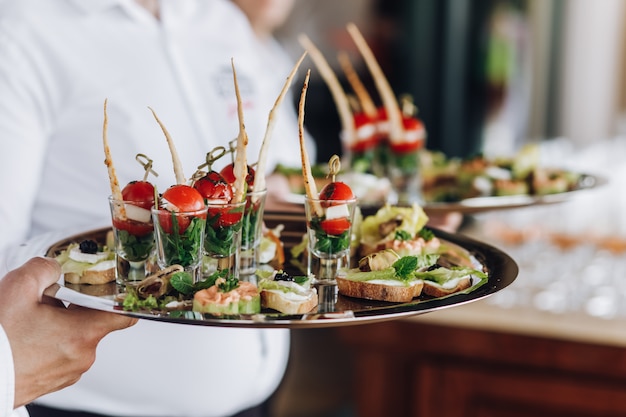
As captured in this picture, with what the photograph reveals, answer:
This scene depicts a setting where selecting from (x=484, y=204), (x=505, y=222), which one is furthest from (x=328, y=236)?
(x=505, y=222)

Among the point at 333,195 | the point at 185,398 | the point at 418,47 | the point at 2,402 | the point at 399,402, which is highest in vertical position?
the point at 418,47

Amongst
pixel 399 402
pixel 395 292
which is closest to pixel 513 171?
pixel 399 402

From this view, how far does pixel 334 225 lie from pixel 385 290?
0.17 m

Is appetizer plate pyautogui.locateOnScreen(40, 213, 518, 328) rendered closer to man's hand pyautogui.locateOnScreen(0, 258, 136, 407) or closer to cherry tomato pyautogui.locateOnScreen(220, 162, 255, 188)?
man's hand pyautogui.locateOnScreen(0, 258, 136, 407)

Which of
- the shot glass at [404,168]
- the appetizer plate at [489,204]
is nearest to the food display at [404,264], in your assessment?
the appetizer plate at [489,204]

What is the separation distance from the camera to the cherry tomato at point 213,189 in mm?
1298

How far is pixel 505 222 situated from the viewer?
3.20 m

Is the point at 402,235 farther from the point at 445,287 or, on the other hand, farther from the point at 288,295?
the point at 288,295

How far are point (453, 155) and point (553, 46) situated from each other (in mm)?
951

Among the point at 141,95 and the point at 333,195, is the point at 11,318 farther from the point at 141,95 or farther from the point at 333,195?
the point at 141,95

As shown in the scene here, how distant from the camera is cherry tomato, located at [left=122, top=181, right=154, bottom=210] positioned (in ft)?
4.26

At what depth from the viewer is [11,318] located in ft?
3.67

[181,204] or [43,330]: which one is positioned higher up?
[181,204]

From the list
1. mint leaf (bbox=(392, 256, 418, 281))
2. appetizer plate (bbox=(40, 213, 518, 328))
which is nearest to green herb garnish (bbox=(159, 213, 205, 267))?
appetizer plate (bbox=(40, 213, 518, 328))
